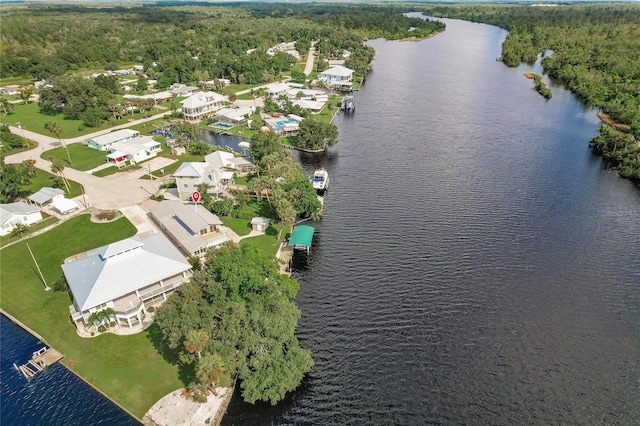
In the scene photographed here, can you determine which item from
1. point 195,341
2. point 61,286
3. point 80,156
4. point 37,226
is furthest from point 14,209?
point 195,341

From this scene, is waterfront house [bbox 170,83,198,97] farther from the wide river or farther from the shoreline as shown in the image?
the shoreline

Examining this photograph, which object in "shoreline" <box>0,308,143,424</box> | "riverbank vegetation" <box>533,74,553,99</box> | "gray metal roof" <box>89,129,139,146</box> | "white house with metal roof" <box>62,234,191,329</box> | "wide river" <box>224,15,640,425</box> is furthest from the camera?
"riverbank vegetation" <box>533,74,553,99</box>

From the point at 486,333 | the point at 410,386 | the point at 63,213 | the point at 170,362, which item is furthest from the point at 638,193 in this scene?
the point at 63,213

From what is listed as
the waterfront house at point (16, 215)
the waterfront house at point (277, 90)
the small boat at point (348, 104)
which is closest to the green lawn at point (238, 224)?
the waterfront house at point (16, 215)

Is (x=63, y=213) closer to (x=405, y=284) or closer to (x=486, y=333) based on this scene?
(x=405, y=284)

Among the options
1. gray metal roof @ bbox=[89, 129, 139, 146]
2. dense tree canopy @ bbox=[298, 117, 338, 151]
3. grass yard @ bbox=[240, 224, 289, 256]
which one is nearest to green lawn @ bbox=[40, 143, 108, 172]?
gray metal roof @ bbox=[89, 129, 139, 146]

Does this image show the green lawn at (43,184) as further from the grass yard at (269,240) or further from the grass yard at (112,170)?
the grass yard at (269,240)

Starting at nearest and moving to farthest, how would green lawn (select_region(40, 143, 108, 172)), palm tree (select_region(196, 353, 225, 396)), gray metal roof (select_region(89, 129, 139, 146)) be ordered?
palm tree (select_region(196, 353, 225, 396)) < green lawn (select_region(40, 143, 108, 172)) < gray metal roof (select_region(89, 129, 139, 146))
